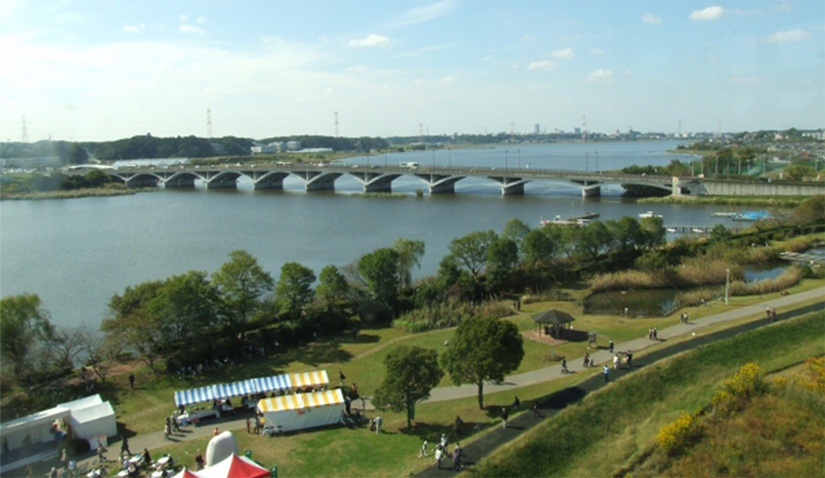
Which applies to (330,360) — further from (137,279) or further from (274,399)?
(137,279)

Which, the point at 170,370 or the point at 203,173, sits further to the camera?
the point at 203,173

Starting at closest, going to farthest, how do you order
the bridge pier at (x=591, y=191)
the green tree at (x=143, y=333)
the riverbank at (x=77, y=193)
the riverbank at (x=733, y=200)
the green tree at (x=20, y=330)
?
the green tree at (x=20, y=330) → the green tree at (x=143, y=333) → the riverbank at (x=733, y=200) → the riverbank at (x=77, y=193) → the bridge pier at (x=591, y=191)

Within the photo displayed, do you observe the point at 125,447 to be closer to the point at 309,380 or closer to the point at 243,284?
the point at 309,380

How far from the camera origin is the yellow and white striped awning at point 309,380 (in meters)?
12.0

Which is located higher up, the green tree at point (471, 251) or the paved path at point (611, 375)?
the green tree at point (471, 251)

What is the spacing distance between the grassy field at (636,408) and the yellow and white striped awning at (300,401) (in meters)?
3.37

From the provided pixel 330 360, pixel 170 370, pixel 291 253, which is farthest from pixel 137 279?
pixel 330 360

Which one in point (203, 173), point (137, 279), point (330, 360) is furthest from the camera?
point (203, 173)

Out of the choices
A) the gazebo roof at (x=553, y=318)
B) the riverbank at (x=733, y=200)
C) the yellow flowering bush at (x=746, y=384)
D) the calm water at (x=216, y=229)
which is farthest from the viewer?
the riverbank at (x=733, y=200)

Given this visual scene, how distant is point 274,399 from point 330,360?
3.60 m

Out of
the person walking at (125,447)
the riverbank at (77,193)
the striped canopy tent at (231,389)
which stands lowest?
the person walking at (125,447)

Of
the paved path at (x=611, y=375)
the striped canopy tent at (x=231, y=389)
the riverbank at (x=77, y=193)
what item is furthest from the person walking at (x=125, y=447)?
the riverbank at (x=77, y=193)

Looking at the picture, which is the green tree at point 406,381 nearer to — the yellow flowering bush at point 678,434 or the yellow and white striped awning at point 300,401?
the yellow and white striped awning at point 300,401

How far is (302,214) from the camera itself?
141 ft
